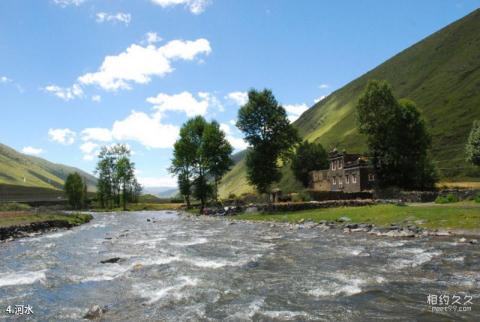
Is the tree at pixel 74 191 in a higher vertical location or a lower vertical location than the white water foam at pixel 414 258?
higher

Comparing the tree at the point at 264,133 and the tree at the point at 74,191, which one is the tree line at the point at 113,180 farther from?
the tree at the point at 264,133

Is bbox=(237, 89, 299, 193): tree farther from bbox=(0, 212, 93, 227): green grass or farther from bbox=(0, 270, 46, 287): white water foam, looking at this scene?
bbox=(0, 270, 46, 287): white water foam

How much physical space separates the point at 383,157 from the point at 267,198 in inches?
934

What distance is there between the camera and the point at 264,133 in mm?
79938

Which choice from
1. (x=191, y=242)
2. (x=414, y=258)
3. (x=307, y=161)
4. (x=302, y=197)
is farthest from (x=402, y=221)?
(x=307, y=161)

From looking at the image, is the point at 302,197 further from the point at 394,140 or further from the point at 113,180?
the point at 113,180

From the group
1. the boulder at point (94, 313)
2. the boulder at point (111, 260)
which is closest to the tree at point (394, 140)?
the boulder at point (111, 260)

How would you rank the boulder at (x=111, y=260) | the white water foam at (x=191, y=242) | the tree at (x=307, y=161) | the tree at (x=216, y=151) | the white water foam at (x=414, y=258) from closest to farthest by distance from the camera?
1. the white water foam at (x=414, y=258)
2. the boulder at (x=111, y=260)
3. the white water foam at (x=191, y=242)
4. the tree at (x=216, y=151)
5. the tree at (x=307, y=161)

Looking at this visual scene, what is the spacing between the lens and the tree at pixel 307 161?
127 m

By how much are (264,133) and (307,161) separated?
49.9 metres

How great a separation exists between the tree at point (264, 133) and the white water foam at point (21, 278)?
59.4 meters

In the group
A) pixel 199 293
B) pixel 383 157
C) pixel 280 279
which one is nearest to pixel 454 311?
pixel 280 279

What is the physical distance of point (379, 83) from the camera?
83.9m

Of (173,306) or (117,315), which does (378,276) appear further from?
(117,315)
